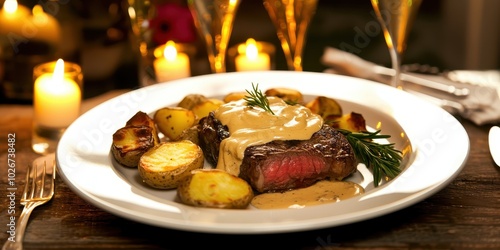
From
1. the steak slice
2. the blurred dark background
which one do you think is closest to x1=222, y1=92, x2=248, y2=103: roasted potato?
the steak slice

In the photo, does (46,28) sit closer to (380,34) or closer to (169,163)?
(169,163)

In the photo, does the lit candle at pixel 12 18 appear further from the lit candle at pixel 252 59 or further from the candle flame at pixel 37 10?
the lit candle at pixel 252 59

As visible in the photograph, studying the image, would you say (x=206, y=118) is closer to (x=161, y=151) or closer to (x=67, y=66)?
(x=161, y=151)

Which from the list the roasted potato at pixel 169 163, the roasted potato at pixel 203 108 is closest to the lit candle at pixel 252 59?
the roasted potato at pixel 203 108

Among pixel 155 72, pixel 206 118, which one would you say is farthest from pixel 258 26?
pixel 206 118

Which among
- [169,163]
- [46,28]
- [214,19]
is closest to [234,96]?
[214,19]

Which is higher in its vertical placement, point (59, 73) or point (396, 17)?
point (396, 17)

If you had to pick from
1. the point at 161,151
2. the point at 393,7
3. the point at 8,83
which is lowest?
the point at 8,83
